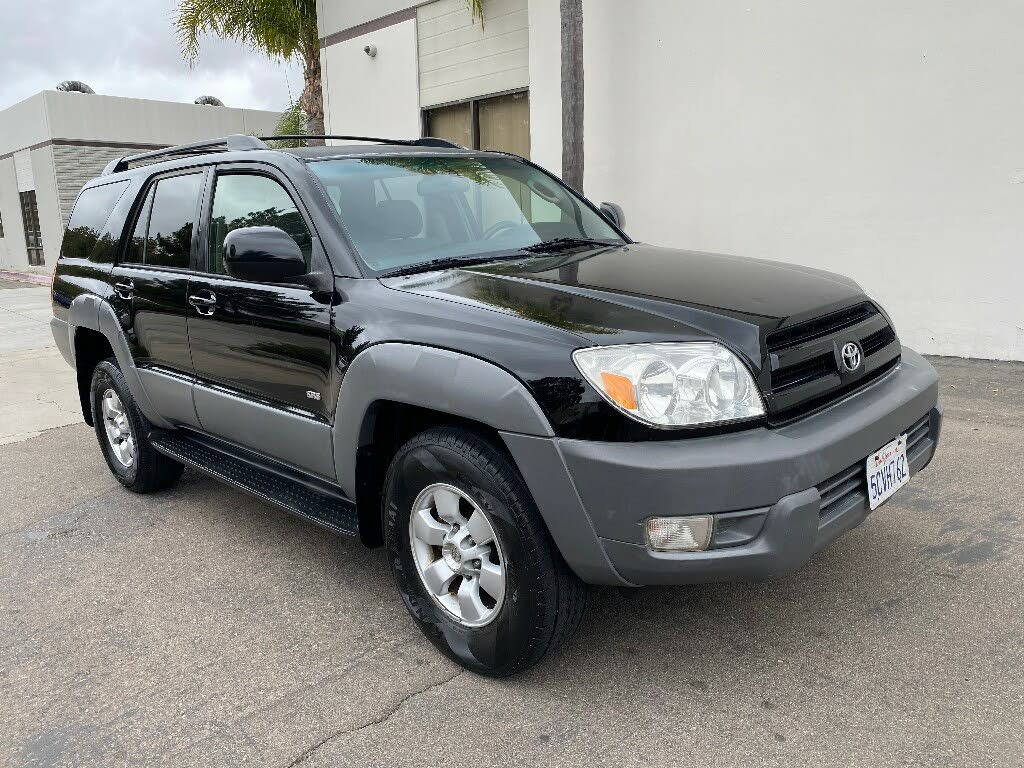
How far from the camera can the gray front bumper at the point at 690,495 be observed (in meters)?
2.25

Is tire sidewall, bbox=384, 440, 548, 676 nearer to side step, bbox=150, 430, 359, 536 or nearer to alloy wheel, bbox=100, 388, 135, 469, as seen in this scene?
side step, bbox=150, 430, 359, 536

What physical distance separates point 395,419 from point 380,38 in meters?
10.3

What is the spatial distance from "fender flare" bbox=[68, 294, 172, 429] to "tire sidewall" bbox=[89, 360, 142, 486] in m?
0.09

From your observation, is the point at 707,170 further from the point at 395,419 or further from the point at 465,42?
the point at 395,419

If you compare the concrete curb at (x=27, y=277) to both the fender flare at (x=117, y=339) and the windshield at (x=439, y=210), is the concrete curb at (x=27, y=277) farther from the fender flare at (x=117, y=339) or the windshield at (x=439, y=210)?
the windshield at (x=439, y=210)

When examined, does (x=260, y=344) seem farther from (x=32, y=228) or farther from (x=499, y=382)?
(x=32, y=228)

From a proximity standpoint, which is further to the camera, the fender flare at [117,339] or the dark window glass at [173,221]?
the fender flare at [117,339]

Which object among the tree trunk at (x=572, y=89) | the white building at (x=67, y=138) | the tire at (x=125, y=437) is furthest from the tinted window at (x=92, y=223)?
the white building at (x=67, y=138)

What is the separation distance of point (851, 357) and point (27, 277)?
25.1 metres

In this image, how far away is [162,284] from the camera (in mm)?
3973

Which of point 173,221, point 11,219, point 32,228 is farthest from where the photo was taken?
point 11,219

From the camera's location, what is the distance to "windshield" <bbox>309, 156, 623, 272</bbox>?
3.23m

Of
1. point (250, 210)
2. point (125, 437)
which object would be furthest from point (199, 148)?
point (125, 437)

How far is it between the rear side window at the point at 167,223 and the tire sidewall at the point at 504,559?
1825 millimetres
